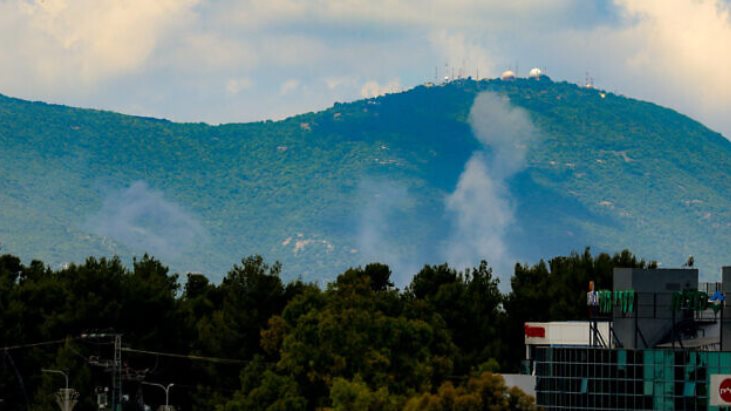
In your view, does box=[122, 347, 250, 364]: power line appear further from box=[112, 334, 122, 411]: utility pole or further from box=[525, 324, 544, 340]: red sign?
box=[525, 324, 544, 340]: red sign

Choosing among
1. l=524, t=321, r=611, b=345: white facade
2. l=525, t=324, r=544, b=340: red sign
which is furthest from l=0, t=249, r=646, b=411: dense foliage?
l=524, t=321, r=611, b=345: white facade

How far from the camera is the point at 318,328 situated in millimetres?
125500

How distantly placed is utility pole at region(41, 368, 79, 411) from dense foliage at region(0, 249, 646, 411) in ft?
7.26

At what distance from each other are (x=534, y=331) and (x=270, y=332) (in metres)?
30.9

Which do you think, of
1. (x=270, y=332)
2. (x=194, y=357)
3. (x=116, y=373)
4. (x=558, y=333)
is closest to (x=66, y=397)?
(x=116, y=373)

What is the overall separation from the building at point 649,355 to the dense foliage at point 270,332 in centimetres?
1039

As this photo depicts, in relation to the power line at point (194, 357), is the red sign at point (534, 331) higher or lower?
higher

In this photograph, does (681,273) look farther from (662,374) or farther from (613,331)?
(662,374)

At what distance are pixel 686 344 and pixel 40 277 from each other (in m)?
89.7

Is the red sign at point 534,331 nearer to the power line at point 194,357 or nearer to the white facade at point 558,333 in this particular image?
the white facade at point 558,333

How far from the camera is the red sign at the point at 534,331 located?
153 m

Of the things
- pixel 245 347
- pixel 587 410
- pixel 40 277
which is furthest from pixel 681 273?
pixel 40 277

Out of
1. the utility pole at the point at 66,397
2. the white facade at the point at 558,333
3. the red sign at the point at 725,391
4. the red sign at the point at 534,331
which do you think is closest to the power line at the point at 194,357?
the utility pole at the point at 66,397

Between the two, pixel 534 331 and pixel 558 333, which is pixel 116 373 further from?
pixel 534 331
